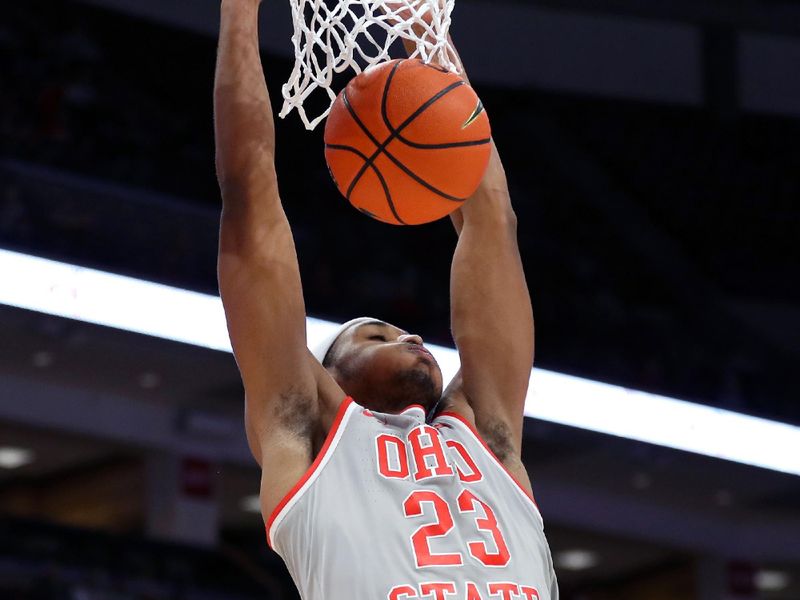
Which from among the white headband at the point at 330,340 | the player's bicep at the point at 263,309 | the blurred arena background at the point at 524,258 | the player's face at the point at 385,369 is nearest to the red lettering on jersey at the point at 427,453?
the player's face at the point at 385,369

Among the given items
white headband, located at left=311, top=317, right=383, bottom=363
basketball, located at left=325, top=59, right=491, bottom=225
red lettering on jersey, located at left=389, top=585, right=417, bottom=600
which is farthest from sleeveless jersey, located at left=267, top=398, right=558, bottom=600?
basketball, located at left=325, top=59, right=491, bottom=225

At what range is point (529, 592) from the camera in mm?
2609

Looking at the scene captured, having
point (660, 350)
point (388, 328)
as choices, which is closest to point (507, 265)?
point (388, 328)

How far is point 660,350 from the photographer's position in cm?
1177

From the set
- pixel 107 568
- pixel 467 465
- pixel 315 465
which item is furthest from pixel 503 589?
pixel 107 568

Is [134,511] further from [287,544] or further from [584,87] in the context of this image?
[287,544]

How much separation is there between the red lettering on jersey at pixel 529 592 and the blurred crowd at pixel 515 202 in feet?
22.1

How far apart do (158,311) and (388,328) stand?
6490mm

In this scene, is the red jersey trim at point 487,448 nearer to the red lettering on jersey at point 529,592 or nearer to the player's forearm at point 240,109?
the red lettering on jersey at point 529,592

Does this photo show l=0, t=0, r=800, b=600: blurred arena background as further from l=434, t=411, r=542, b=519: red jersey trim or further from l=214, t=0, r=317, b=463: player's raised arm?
l=434, t=411, r=542, b=519: red jersey trim

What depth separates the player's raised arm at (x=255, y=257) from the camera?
2.68m

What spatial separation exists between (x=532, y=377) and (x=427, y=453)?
24.9 feet

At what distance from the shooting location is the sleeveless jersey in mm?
2547

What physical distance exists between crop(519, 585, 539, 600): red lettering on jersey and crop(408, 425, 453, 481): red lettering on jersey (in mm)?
264
